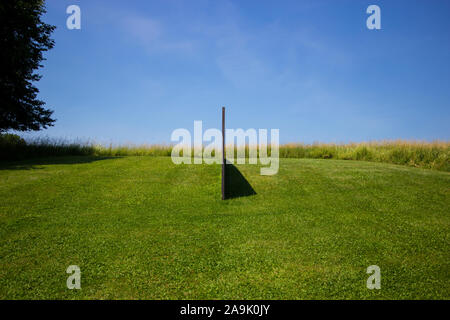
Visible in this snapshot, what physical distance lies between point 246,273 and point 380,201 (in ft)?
15.3

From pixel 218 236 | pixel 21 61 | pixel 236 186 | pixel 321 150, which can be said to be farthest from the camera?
pixel 321 150

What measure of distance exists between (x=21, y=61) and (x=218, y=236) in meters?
13.5

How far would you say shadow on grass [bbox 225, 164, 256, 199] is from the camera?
6730 millimetres

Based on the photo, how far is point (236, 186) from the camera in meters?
7.25

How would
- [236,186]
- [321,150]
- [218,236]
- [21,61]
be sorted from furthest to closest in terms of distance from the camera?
[321,150]
[21,61]
[236,186]
[218,236]

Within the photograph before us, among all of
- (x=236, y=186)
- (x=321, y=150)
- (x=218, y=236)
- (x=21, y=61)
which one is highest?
(x=21, y=61)

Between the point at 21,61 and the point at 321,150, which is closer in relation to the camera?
the point at 21,61

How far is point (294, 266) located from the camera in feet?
11.3

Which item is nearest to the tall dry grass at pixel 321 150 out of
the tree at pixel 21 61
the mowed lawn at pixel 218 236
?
the tree at pixel 21 61

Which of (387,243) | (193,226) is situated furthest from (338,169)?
(193,226)

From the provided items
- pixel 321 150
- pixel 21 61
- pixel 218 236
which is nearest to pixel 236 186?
pixel 218 236

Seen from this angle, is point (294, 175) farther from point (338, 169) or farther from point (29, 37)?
point (29, 37)

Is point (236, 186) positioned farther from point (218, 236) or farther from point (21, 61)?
point (21, 61)

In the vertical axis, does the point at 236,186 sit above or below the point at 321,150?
below
